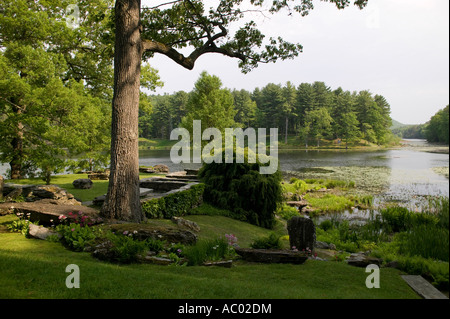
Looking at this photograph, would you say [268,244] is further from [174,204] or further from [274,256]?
[174,204]

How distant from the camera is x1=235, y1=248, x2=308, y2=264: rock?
5.44 meters

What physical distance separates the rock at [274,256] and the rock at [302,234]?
112cm

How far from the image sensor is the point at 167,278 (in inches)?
161

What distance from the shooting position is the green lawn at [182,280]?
3.46 meters

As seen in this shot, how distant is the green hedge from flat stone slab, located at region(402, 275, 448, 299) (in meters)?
6.81

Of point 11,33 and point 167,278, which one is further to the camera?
point 11,33

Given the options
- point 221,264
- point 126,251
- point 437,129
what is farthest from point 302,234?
point 437,129

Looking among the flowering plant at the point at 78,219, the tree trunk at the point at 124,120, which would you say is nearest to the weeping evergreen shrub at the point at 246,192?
the tree trunk at the point at 124,120

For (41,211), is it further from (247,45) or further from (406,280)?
(247,45)
